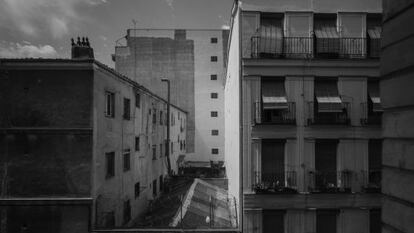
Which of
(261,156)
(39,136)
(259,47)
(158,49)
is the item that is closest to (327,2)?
(259,47)

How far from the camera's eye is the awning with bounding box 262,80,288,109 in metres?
13.5

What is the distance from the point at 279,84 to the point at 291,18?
11.8 ft

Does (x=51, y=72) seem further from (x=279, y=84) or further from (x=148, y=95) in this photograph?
(x=279, y=84)

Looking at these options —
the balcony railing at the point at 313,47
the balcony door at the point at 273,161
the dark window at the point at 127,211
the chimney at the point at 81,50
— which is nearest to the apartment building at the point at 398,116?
the balcony door at the point at 273,161

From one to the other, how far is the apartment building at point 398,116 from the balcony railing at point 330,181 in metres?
10.1

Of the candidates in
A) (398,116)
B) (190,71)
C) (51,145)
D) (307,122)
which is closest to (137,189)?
(51,145)

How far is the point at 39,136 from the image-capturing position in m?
12.7

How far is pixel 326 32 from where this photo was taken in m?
14.3

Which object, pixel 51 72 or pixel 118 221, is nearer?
pixel 51 72

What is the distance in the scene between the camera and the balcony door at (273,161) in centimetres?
1379

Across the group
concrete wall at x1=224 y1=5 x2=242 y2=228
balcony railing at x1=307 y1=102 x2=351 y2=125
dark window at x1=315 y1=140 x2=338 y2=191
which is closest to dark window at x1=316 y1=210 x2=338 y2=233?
dark window at x1=315 y1=140 x2=338 y2=191

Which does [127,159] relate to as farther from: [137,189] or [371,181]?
[371,181]

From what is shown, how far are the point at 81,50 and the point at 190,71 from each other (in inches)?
1138

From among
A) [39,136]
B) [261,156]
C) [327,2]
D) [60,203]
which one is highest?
[327,2]
